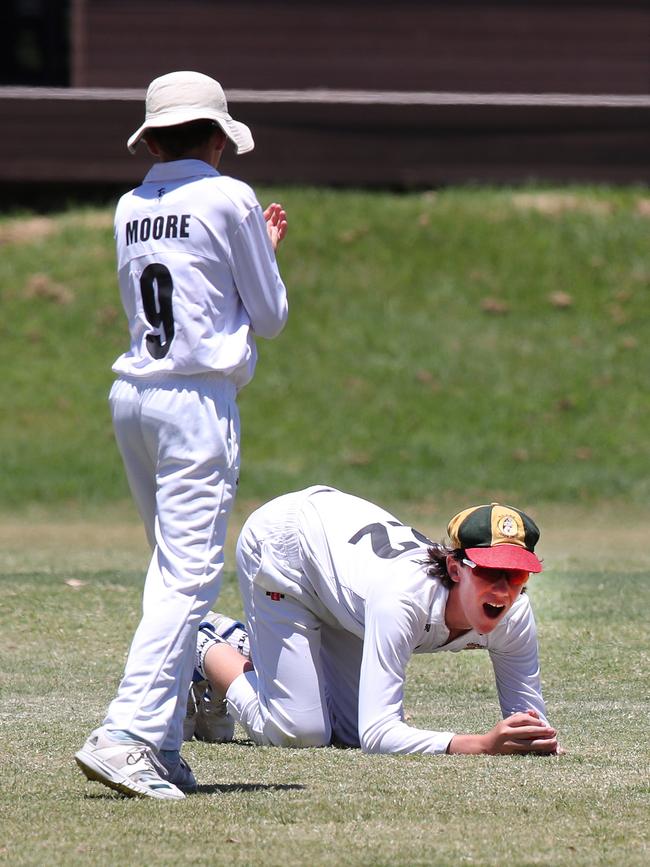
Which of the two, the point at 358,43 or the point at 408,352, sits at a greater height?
the point at 358,43

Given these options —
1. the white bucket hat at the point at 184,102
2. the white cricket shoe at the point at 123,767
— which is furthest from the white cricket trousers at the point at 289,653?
the white bucket hat at the point at 184,102

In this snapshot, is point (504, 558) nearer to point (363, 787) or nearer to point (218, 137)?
point (363, 787)

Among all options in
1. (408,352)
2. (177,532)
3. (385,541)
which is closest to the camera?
(177,532)

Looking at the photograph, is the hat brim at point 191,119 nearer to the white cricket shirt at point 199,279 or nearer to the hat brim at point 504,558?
the white cricket shirt at point 199,279

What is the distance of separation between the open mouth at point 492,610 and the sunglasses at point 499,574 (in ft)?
0.30

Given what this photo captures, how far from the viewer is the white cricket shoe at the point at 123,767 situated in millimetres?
4473

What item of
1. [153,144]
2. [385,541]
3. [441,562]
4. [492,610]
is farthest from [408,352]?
[153,144]

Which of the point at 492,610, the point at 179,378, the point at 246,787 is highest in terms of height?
the point at 179,378

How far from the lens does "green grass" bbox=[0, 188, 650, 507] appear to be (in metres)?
18.5

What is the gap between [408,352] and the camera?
20797 millimetres

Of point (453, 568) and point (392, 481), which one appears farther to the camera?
point (392, 481)

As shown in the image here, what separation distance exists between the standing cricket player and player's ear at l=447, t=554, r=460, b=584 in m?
0.90

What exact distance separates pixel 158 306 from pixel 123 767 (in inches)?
54.3

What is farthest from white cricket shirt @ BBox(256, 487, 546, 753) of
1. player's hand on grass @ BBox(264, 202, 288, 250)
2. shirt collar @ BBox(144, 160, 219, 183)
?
shirt collar @ BBox(144, 160, 219, 183)
